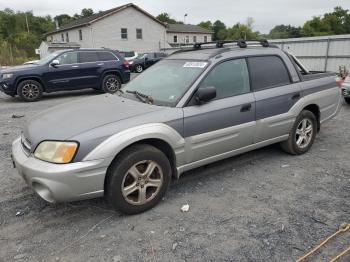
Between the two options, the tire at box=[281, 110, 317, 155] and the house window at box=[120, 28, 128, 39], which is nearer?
the tire at box=[281, 110, 317, 155]

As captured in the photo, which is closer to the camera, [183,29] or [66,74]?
[66,74]

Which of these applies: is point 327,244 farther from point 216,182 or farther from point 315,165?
point 315,165

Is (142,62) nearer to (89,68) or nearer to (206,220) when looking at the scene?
(89,68)

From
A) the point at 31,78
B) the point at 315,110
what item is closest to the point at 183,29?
the point at 31,78

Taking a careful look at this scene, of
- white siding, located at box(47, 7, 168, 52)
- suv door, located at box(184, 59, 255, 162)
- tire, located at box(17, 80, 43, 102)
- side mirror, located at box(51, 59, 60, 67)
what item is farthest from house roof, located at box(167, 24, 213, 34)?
suv door, located at box(184, 59, 255, 162)

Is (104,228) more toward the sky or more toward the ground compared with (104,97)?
more toward the ground

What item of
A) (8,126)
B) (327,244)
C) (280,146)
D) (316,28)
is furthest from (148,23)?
(316,28)

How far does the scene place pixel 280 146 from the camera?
5008 mm

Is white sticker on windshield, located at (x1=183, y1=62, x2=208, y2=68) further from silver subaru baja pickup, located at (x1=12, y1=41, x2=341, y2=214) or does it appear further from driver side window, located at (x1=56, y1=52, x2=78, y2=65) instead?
driver side window, located at (x1=56, y1=52, x2=78, y2=65)

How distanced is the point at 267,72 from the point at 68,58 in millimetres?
8386

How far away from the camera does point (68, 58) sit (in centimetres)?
1098

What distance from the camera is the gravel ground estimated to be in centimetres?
281

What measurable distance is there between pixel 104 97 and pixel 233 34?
230 feet

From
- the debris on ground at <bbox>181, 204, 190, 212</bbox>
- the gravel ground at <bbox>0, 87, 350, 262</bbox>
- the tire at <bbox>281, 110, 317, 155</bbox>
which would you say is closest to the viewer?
the gravel ground at <bbox>0, 87, 350, 262</bbox>
